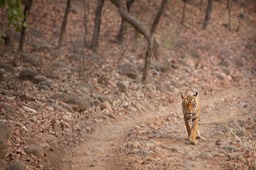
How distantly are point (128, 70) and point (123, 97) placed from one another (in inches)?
111

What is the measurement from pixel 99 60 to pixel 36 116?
307 inches

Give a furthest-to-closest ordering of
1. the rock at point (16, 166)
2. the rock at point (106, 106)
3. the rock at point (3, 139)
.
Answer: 1. the rock at point (106, 106)
2. the rock at point (3, 139)
3. the rock at point (16, 166)

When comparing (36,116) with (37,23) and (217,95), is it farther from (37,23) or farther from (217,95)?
(37,23)

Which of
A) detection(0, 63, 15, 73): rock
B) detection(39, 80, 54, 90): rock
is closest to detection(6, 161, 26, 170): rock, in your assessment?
detection(39, 80, 54, 90): rock

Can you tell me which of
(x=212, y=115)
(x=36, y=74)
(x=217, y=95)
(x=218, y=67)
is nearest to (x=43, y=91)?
(x=36, y=74)

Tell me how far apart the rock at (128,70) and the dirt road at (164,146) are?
3345mm

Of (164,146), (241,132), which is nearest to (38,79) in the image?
(164,146)

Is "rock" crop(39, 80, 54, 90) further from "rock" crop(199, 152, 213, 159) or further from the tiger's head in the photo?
"rock" crop(199, 152, 213, 159)

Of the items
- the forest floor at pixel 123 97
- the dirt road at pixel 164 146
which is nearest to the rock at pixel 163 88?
the forest floor at pixel 123 97

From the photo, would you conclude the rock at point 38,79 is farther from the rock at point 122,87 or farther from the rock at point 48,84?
the rock at point 122,87

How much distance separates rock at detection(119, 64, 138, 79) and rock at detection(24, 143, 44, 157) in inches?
362

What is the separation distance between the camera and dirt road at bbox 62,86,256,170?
27.7 ft

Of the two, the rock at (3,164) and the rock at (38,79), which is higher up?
the rock at (38,79)

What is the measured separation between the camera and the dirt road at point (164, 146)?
8.45m
